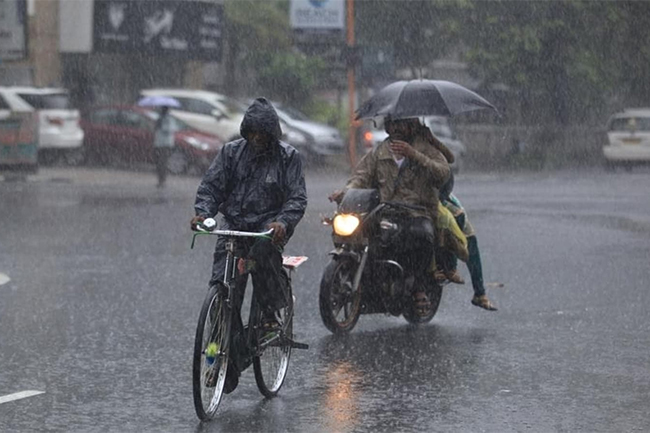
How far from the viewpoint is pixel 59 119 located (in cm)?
3325

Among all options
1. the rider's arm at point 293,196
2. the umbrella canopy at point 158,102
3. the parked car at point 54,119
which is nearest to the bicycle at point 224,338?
the rider's arm at point 293,196

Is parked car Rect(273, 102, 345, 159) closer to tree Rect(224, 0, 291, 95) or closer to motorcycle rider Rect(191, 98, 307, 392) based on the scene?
tree Rect(224, 0, 291, 95)

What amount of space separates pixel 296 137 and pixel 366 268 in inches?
981

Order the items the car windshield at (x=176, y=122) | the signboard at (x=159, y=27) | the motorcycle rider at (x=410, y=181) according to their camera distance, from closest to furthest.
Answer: the motorcycle rider at (x=410, y=181), the car windshield at (x=176, y=122), the signboard at (x=159, y=27)

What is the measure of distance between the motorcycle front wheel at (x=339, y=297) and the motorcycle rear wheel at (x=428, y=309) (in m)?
0.43

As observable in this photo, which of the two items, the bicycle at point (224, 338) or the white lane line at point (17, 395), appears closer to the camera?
the bicycle at point (224, 338)

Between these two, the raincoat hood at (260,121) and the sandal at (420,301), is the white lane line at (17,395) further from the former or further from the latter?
the sandal at (420,301)

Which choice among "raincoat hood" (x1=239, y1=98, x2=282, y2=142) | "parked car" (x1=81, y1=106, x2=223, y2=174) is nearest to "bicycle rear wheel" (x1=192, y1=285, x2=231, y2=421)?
"raincoat hood" (x1=239, y1=98, x2=282, y2=142)

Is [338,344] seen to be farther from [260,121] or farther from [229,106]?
[229,106]

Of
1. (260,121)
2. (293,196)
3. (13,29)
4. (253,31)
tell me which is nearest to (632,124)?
(253,31)

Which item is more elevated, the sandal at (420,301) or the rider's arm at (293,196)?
the rider's arm at (293,196)

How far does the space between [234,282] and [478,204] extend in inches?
664

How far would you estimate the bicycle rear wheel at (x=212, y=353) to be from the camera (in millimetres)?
7281

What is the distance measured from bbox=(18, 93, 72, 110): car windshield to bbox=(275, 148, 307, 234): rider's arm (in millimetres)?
25764
